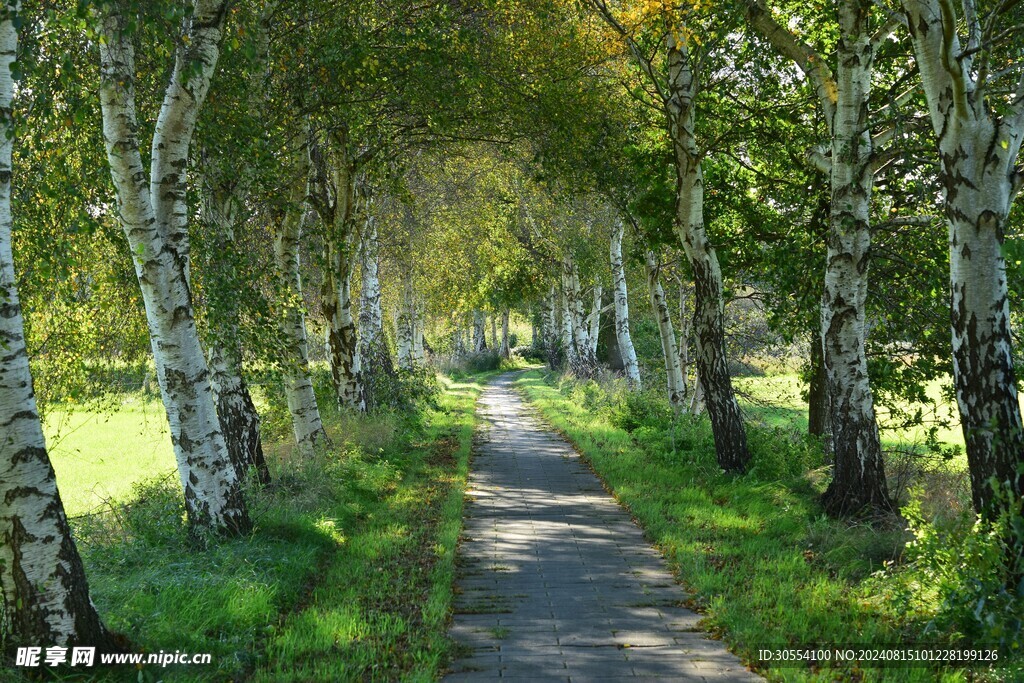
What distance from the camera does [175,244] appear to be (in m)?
8.17

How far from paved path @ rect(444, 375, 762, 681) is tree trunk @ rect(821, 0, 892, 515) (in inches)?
100

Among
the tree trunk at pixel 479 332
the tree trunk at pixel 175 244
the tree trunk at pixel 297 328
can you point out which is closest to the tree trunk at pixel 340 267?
the tree trunk at pixel 297 328

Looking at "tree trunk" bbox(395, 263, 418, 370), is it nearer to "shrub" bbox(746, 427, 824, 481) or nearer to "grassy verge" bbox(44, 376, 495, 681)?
"shrub" bbox(746, 427, 824, 481)

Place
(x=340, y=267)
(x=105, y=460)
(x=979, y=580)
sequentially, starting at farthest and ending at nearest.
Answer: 1. (x=105, y=460)
2. (x=340, y=267)
3. (x=979, y=580)

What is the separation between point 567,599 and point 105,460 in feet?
53.2

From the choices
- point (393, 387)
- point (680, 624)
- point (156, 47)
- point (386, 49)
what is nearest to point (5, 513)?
point (680, 624)

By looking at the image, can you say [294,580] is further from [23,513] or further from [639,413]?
[639,413]

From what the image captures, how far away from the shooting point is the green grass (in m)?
13.5

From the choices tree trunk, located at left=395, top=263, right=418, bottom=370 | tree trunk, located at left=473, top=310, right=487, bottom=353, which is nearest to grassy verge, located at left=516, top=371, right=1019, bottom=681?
tree trunk, located at left=395, top=263, right=418, bottom=370

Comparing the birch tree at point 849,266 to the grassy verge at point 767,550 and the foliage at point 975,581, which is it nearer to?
the grassy verge at point 767,550

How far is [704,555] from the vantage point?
333 inches

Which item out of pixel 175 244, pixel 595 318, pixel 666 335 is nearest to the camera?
pixel 175 244

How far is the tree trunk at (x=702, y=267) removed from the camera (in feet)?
41.8

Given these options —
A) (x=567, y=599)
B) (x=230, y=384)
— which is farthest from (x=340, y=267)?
(x=567, y=599)
